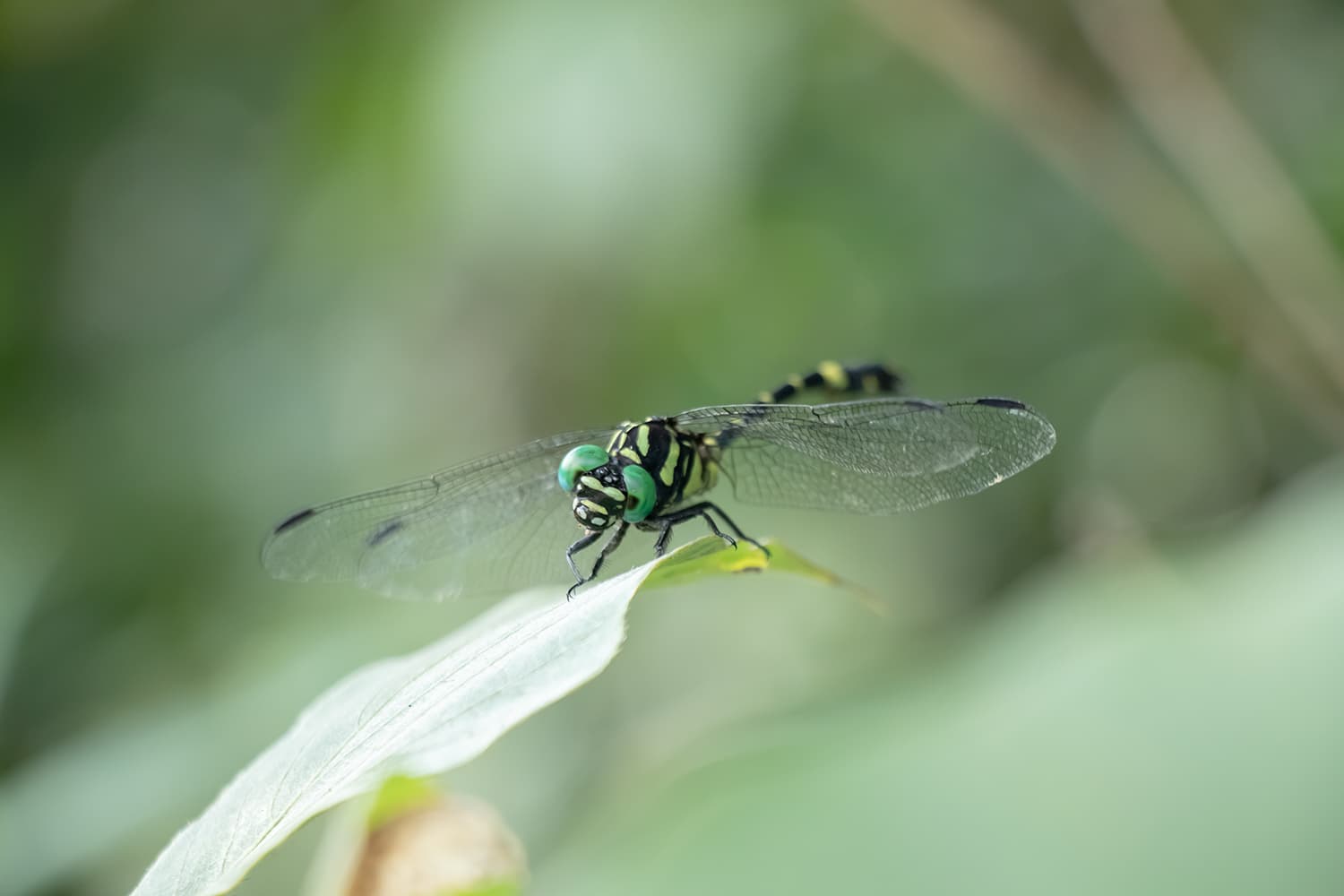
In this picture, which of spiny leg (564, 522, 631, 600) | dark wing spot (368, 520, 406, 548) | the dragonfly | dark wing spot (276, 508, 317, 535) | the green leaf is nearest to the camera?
the green leaf

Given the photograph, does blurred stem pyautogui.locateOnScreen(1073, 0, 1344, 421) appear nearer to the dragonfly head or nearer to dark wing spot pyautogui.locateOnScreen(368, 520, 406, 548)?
the dragonfly head

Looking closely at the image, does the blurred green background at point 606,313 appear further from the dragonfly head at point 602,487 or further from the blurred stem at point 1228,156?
the dragonfly head at point 602,487

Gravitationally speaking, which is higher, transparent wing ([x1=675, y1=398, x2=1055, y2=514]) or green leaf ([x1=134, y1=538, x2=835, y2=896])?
green leaf ([x1=134, y1=538, x2=835, y2=896])

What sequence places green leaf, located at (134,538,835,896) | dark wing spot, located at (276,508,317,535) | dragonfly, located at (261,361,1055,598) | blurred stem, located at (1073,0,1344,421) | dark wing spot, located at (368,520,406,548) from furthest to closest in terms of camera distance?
blurred stem, located at (1073,0,1344,421) < dark wing spot, located at (368,520,406,548) < dark wing spot, located at (276,508,317,535) < dragonfly, located at (261,361,1055,598) < green leaf, located at (134,538,835,896)

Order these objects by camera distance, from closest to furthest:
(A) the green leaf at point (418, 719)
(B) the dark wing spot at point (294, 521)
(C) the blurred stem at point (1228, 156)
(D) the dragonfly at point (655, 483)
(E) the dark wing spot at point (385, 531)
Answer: (A) the green leaf at point (418, 719) → (D) the dragonfly at point (655, 483) → (B) the dark wing spot at point (294, 521) → (E) the dark wing spot at point (385, 531) → (C) the blurred stem at point (1228, 156)

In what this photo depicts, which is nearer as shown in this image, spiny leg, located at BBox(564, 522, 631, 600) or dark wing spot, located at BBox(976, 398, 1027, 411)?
dark wing spot, located at BBox(976, 398, 1027, 411)

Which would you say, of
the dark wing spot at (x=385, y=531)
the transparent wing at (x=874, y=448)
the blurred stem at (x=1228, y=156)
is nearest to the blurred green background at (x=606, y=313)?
the blurred stem at (x=1228, y=156)

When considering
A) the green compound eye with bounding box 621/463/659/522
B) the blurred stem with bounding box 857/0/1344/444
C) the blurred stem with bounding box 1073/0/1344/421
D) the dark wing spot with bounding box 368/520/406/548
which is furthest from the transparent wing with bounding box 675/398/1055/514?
the blurred stem with bounding box 1073/0/1344/421
